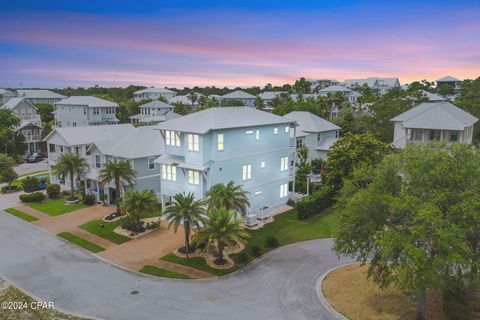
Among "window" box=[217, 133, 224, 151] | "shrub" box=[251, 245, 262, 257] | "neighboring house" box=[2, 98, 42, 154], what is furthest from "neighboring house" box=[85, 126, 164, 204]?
"neighboring house" box=[2, 98, 42, 154]

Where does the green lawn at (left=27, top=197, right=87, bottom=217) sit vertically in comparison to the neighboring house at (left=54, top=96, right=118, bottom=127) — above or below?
below

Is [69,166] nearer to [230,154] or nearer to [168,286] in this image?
[230,154]

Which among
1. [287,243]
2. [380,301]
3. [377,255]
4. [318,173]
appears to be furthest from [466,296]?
[318,173]

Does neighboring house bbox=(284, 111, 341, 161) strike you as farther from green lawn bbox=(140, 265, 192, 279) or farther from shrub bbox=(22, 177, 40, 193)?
shrub bbox=(22, 177, 40, 193)

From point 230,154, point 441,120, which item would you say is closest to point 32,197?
point 230,154

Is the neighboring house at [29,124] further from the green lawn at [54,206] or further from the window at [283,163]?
the window at [283,163]

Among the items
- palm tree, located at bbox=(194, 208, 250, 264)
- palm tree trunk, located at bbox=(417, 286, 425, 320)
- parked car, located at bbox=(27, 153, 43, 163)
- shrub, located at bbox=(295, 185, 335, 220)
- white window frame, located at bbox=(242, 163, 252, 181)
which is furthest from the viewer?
parked car, located at bbox=(27, 153, 43, 163)

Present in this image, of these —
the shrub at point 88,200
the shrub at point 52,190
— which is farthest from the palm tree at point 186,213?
the shrub at point 52,190
